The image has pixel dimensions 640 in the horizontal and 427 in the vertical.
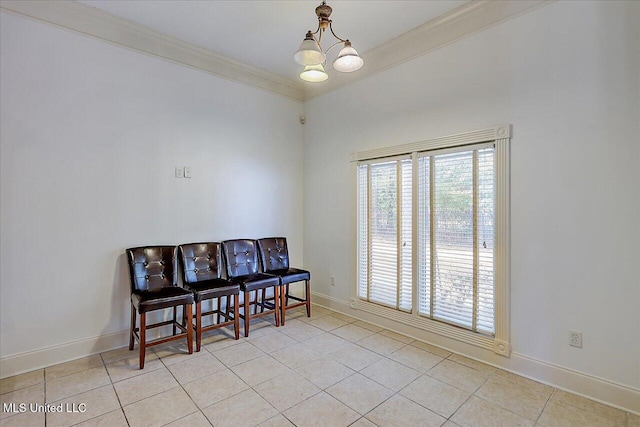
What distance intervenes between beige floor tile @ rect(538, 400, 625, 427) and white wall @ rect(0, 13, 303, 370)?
3.27 meters

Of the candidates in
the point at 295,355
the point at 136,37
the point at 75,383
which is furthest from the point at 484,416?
the point at 136,37

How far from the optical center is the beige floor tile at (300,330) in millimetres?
3252

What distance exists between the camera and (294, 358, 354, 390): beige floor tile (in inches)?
94.3

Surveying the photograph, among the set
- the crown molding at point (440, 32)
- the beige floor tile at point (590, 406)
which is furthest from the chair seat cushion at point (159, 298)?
the crown molding at point (440, 32)

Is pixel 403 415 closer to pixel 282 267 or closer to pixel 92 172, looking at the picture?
pixel 282 267

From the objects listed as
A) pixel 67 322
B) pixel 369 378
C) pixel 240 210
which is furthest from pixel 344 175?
pixel 67 322

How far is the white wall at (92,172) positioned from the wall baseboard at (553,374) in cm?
259

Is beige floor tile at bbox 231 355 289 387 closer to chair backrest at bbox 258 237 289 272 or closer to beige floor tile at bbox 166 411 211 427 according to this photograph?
beige floor tile at bbox 166 411 211 427

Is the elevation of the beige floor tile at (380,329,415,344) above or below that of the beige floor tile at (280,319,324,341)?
below

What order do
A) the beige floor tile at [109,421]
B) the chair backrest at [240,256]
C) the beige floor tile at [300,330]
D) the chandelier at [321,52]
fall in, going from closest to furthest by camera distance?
the beige floor tile at [109,421]
the chandelier at [321,52]
the beige floor tile at [300,330]
the chair backrest at [240,256]

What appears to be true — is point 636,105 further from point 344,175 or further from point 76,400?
point 76,400

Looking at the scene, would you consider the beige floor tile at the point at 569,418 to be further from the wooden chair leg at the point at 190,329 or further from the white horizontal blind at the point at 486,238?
the wooden chair leg at the point at 190,329

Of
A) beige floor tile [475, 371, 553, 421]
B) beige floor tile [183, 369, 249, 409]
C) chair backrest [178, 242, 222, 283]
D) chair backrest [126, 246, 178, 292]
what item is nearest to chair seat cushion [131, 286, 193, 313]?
chair backrest [126, 246, 178, 292]

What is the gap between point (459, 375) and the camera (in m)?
2.47
